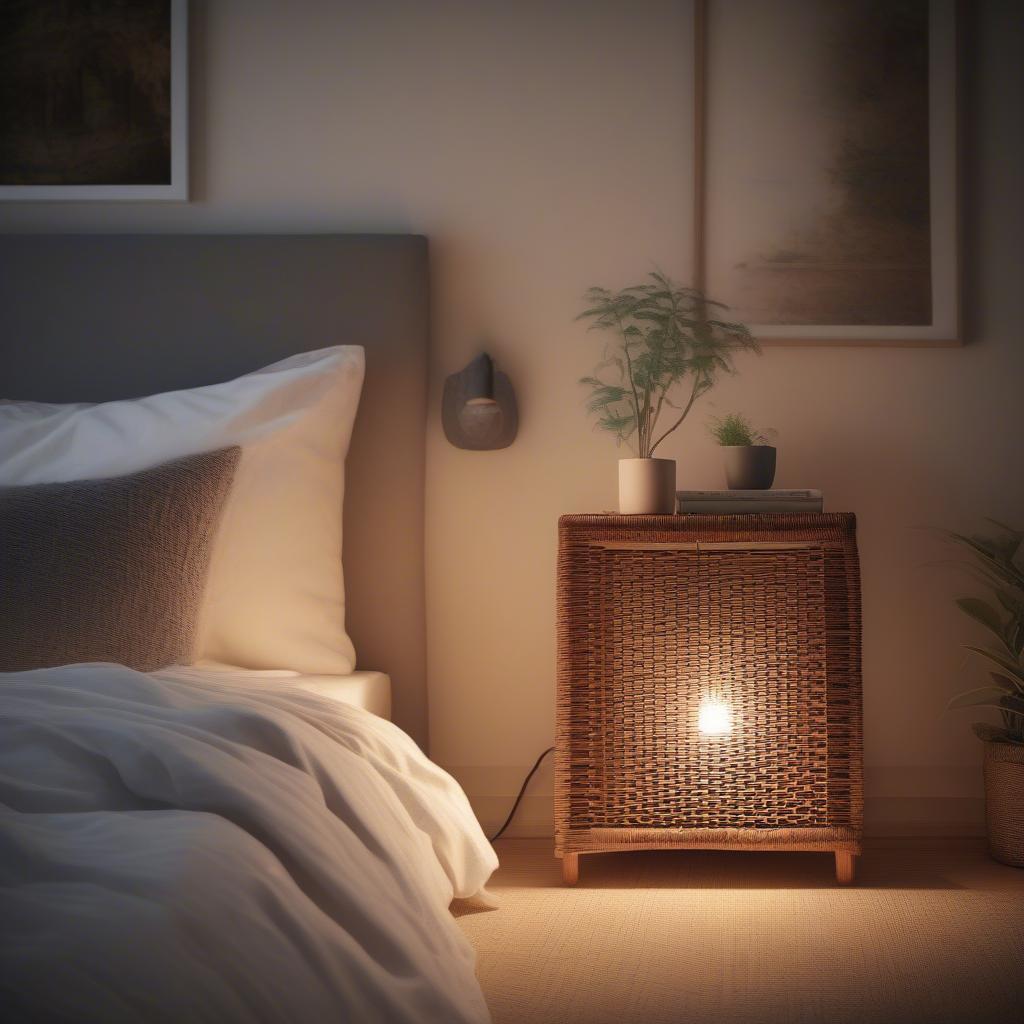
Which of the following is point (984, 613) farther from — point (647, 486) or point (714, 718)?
point (647, 486)

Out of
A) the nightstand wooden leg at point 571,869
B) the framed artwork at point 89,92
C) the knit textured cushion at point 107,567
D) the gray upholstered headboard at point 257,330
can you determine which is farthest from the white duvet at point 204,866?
the framed artwork at point 89,92

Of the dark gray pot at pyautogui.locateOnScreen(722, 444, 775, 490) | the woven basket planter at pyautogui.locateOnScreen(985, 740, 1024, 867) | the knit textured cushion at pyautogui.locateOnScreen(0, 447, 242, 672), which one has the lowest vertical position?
the woven basket planter at pyautogui.locateOnScreen(985, 740, 1024, 867)

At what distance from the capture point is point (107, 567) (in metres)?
1.81

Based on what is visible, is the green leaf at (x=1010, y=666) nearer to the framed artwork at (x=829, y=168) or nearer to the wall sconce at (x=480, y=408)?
the framed artwork at (x=829, y=168)

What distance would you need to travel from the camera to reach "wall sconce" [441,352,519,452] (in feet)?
8.13

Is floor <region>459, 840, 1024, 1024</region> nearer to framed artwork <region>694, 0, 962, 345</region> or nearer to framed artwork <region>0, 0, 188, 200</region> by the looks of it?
framed artwork <region>694, 0, 962, 345</region>

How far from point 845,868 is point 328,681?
1079 mm

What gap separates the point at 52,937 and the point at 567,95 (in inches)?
88.1

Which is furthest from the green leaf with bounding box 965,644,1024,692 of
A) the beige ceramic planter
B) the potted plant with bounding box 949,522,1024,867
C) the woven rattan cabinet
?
the beige ceramic planter

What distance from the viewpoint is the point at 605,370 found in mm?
2592

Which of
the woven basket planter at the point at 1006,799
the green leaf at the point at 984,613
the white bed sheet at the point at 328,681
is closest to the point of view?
the white bed sheet at the point at 328,681

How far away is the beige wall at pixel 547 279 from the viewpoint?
8.41 feet

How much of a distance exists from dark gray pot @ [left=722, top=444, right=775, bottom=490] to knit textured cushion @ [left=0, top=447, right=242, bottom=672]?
107cm

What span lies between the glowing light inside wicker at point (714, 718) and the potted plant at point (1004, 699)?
0.57 meters
